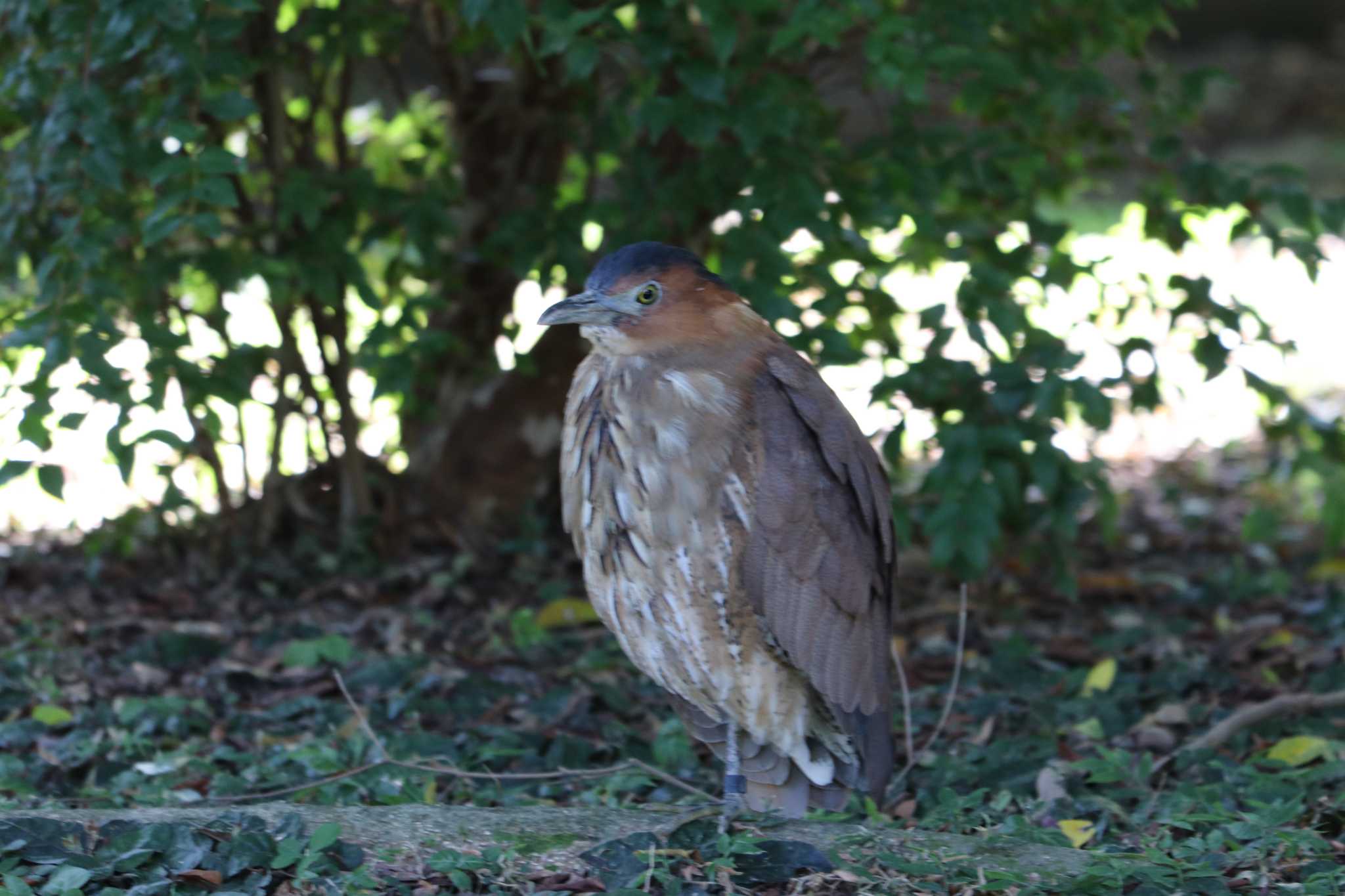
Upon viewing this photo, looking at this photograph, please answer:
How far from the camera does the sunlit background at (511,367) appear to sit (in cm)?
447

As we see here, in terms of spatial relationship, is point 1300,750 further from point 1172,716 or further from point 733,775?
point 733,775

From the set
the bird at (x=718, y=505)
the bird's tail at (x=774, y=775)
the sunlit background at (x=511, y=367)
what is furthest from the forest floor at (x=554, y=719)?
the sunlit background at (x=511, y=367)

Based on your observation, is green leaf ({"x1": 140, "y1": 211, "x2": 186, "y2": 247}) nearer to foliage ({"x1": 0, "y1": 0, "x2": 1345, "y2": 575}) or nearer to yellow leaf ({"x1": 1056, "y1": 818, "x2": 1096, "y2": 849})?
foliage ({"x1": 0, "y1": 0, "x2": 1345, "y2": 575})

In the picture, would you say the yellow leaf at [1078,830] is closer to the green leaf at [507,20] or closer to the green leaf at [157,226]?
the green leaf at [507,20]

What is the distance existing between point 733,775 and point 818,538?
61 cm

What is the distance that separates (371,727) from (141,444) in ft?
3.49

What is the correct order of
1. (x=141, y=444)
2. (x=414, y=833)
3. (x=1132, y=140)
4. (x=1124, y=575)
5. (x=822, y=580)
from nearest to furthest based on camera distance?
(x=414, y=833), (x=822, y=580), (x=141, y=444), (x=1132, y=140), (x=1124, y=575)

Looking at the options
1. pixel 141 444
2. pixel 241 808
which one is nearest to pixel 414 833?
pixel 241 808

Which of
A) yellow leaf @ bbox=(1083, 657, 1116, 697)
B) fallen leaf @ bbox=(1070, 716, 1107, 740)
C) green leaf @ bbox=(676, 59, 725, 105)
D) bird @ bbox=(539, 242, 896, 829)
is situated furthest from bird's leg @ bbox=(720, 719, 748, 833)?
green leaf @ bbox=(676, 59, 725, 105)

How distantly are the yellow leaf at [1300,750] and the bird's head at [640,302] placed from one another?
200 centimetres

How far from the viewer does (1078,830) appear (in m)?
3.41

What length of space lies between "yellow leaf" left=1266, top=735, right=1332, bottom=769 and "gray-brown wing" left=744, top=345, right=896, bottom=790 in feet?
3.83

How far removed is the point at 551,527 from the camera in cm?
621

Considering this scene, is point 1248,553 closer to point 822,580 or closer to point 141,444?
point 822,580
